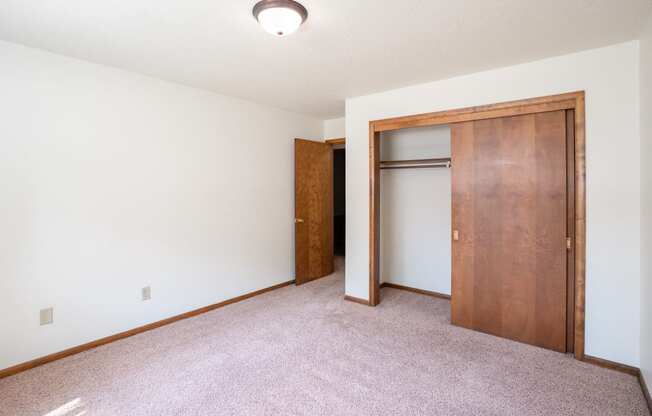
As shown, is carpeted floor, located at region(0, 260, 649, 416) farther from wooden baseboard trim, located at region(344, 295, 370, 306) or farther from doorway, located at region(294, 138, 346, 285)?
doorway, located at region(294, 138, 346, 285)

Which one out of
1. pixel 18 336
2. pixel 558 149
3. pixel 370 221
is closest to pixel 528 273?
pixel 558 149

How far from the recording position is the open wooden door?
15.9 ft

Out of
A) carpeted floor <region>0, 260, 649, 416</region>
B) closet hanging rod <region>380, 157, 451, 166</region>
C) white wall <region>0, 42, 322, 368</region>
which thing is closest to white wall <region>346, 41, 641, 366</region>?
carpeted floor <region>0, 260, 649, 416</region>

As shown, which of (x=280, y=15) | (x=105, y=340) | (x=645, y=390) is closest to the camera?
(x=280, y=15)

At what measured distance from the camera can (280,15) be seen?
1.97 meters

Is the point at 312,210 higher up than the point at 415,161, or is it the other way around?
the point at 415,161

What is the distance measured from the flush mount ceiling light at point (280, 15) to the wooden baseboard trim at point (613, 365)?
322 centimetres

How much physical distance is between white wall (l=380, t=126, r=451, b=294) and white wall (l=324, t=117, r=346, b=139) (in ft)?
2.85

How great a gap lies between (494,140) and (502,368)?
1.90m

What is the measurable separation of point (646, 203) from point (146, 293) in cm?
409

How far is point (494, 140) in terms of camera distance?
3.11 m

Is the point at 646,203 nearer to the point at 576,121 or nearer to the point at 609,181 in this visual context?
the point at 609,181

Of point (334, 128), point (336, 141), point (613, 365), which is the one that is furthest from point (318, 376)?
point (334, 128)

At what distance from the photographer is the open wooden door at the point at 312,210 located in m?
4.84
